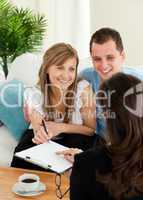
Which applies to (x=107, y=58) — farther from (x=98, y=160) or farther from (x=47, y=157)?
(x=98, y=160)

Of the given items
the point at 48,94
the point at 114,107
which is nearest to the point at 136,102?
the point at 114,107

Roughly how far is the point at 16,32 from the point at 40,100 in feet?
3.17

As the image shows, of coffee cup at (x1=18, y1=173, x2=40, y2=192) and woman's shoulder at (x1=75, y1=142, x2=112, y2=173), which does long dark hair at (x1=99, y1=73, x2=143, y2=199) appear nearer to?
woman's shoulder at (x1=75, y1=142, x2=112, y2=173)

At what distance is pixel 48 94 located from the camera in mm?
2387

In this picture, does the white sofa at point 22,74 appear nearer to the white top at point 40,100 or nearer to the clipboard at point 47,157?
the white top at point 40,100

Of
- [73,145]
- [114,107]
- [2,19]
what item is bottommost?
[73,145]

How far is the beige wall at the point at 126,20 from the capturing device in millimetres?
3205

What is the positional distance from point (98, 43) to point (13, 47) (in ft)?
3.56

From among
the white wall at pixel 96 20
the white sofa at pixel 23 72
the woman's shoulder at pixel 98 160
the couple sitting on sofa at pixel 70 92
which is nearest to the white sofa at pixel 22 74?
the white sofa at pixel 23 72

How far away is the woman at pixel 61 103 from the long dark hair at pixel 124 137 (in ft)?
3.45

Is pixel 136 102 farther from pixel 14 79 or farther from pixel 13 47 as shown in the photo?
pixel 13 47

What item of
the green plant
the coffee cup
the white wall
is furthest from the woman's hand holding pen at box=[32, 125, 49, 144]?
the white wall

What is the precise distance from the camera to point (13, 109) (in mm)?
2549

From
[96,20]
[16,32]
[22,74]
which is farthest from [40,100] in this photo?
[96,20]
